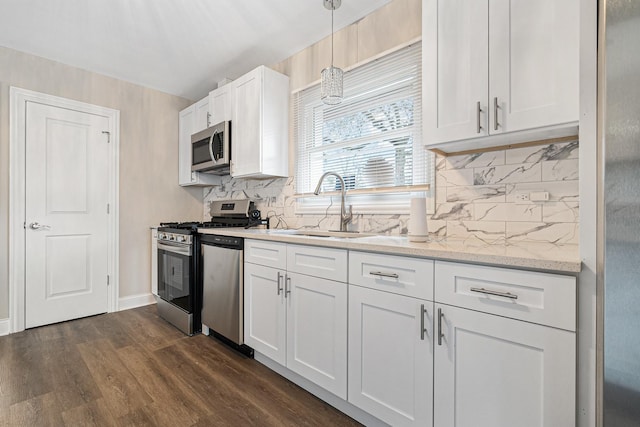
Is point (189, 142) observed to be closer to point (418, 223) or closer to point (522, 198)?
point (418, 223)

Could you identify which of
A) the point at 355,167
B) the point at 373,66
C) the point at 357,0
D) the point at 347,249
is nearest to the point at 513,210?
the point at 347,249

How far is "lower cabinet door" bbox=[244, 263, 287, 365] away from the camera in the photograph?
77.6 inches

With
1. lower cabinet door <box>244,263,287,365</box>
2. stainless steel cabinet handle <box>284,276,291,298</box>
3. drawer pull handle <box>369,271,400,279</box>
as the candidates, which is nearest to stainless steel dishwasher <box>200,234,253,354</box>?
lower cabinet door <box>244,263,287,365</box>

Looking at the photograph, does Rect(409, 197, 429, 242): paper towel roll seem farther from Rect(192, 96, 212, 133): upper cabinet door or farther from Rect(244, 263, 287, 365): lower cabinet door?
Rect(192, 96, 212, 133): upper cabinet door

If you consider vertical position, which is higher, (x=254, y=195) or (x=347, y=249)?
(x=254, y=195)

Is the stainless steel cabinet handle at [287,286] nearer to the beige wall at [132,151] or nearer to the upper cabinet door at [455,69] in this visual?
the upper cabinet door at [455,69]

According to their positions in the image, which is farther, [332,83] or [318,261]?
[332,83]

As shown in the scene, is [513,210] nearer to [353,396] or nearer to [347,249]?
[347,249]

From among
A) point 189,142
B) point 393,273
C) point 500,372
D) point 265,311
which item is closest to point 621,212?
point 500,372

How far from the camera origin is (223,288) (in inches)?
96.0

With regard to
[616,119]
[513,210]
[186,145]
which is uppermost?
[186,145]

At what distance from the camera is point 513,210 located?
63.5 inches

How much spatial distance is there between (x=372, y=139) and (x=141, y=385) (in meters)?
2.27

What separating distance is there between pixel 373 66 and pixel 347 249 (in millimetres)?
1480
